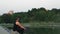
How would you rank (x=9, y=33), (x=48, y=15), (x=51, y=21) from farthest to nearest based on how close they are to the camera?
1. (x=48, y=15)
2. (x=51, y=21)
3. (x=9, y=33)

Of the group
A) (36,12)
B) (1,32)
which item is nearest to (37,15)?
(36,12)

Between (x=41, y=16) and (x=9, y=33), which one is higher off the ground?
(x=9, y=33)

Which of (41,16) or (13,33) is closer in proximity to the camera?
(13,33)

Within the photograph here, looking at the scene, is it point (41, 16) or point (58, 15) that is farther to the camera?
point (41, 16)

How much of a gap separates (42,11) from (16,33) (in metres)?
52.3

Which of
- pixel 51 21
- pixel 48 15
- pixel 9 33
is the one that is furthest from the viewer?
pixel 48 15

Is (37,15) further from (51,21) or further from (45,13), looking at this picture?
(51,21)

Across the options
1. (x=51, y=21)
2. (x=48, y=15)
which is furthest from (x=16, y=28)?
(x=48, y=15)

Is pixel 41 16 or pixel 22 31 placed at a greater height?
pixel 22 31

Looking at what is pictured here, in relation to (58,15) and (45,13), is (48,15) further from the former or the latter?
(58,15)

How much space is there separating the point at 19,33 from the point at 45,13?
50120 millimetres

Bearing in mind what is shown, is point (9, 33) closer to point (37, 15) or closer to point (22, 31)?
point (22, 31)

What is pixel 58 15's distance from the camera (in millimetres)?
53812

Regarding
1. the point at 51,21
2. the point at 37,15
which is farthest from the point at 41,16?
the point at 51,21
